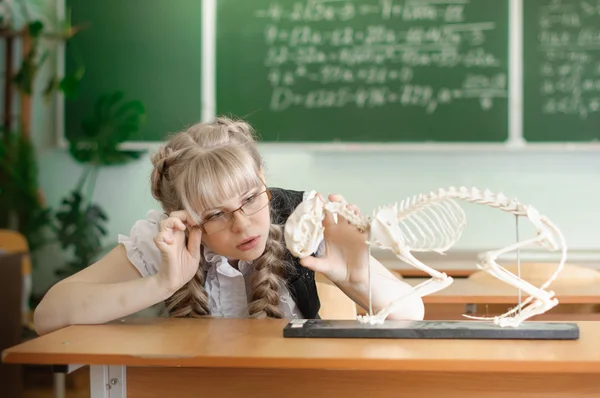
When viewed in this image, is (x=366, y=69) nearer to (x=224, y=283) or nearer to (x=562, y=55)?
(x=562, y=55)

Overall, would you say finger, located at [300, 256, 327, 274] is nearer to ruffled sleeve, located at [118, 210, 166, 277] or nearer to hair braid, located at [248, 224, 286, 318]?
hair braid, located at [248, 224, 286, 318]

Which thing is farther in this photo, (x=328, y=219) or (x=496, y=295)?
(x=496, y=295)

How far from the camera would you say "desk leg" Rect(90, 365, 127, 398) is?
1.36m

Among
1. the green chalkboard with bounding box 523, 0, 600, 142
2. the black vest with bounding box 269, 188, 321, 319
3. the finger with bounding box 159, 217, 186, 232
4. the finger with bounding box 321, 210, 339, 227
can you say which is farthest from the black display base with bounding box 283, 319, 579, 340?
the green chalkboard with bounding box 523, 0, 600, 142

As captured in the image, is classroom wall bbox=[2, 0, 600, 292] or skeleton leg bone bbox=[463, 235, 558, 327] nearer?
skeleton leg bone bbox=[463, 235, 558, 327]

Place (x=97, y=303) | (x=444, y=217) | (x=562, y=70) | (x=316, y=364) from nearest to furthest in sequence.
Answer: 1. (x=316, y=364)
2. (x=444, y=217)
3. (x=97, y=303)
4. (x=562, y=70)

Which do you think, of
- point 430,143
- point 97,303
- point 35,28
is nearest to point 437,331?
point 97,303

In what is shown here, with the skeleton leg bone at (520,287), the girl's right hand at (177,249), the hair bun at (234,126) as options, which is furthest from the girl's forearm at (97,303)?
the skeleton leg bone at (520,287)

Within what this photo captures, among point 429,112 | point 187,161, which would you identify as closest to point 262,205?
point 187,161

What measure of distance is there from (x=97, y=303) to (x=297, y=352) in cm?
55

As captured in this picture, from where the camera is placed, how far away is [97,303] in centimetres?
160

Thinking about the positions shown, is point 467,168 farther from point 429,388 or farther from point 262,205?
point 429,388

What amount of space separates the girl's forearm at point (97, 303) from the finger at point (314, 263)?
34 cm

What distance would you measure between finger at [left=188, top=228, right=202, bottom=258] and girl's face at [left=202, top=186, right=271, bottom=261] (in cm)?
2
